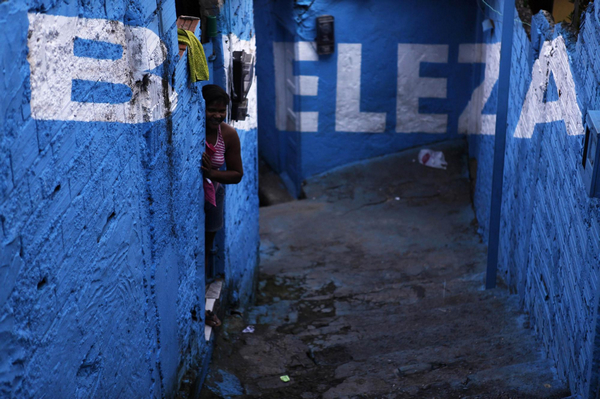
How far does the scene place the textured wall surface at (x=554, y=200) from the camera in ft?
11.5

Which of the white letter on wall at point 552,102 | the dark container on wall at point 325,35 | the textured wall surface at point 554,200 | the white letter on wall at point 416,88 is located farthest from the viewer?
the white letter on wall at point 416,88

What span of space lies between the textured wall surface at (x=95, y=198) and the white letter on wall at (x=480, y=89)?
435 centimetres

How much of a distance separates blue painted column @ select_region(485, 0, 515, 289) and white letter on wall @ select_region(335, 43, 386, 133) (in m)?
4.07

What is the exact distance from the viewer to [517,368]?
4.30 m

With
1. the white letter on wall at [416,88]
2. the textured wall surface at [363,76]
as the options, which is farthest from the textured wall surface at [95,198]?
the white letter on wall at [416,88]

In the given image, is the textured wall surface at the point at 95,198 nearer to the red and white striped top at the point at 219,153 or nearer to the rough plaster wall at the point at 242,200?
the red and white striped top at the point at 219,153

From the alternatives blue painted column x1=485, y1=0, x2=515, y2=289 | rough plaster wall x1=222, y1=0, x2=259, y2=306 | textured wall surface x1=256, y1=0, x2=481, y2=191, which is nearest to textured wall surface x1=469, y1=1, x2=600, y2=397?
blue painted column x1=485, y1=0, x2=515, y2=289

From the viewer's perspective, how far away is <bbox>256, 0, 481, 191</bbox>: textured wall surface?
9.21m

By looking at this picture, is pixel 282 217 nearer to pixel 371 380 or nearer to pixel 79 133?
pixel 371 380

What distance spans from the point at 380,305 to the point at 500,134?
6.10 ft

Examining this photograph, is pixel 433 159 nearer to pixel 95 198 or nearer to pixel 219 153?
pixel 219 153

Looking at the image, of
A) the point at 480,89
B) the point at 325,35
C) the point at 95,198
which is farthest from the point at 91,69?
the point at 480,89

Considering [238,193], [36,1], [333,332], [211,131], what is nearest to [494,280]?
[333,332]

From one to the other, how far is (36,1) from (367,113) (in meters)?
7.82
